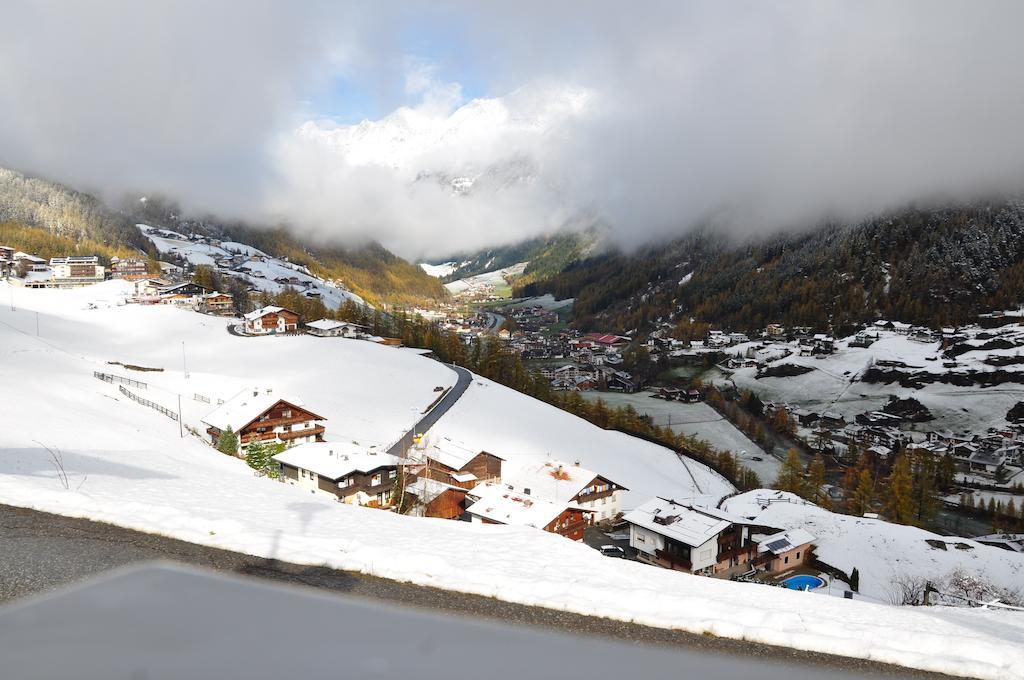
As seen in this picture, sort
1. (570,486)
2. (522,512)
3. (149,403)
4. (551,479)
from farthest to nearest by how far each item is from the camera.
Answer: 1. (149,403)
2. (551,479)
3. (570,486)
4. (522,512)

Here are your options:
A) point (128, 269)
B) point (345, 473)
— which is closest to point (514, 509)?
point (345, 473)

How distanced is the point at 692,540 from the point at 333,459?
761 inches

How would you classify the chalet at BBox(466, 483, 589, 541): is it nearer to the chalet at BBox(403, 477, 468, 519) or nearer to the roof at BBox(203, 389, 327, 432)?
the chalet at BBox(403, 477, 468, 519)

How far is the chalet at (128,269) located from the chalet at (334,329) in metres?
48.3

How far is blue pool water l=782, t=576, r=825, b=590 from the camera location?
2931cm

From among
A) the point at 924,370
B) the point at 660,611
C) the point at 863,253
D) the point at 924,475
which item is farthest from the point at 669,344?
the point at 660,611

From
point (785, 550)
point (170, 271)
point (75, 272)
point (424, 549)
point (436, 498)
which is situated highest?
point (170, 271)

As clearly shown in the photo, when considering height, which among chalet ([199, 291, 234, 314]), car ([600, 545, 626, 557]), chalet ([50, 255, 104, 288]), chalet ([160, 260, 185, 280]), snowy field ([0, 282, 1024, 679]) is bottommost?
car ([600, 545, 626, 557])

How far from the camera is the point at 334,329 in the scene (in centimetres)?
8388

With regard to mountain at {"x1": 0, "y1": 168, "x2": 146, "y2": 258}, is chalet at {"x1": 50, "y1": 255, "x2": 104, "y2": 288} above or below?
below

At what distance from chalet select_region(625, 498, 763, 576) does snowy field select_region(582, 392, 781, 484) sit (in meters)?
26.1

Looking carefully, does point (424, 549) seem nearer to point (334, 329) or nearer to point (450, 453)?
point (450, 453)

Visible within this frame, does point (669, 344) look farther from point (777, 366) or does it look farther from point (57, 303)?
point (57, 303)

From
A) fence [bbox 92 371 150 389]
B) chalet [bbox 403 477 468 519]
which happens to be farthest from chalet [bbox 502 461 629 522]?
fence [bbox 92 371 150 389]
